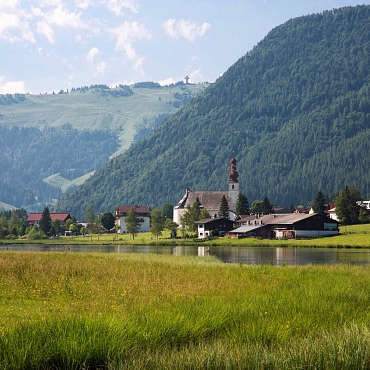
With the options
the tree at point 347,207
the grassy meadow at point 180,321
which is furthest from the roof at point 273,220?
the grassy meadow at point 180,321

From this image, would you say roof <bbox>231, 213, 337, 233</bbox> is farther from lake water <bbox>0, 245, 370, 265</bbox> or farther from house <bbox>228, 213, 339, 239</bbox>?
lake water <bbox>0, 245, 370, 265</bbox>

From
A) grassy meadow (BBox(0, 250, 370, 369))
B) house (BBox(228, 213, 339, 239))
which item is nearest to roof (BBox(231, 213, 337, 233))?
house (BBox(228, 213, 339, 239))

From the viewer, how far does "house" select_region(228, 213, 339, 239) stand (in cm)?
14300

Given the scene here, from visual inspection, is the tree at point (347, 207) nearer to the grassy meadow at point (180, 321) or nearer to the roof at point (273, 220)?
the roof at point (273, 220)

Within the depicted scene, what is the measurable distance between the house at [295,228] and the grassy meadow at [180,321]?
4303 inches

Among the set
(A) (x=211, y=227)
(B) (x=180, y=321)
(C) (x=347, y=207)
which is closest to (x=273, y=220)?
(A) (x=211, y=227)

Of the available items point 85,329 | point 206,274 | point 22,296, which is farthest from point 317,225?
point 85,329

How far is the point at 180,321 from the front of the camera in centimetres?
1994

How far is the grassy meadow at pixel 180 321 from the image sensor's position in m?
15.9

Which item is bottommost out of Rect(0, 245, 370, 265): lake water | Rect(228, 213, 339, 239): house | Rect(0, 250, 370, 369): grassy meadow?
Rect(0, 250, 370, 369): grassy meadow

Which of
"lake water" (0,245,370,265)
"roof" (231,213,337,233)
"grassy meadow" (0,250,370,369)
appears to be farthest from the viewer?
"roof" (231,213,337,233)

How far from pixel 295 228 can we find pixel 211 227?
27.1m

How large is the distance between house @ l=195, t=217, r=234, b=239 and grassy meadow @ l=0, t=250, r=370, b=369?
128762 millimetres

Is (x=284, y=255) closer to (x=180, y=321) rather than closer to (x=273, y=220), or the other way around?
(x=180, y=321)
